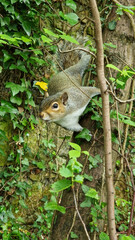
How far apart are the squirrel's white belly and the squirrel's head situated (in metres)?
0.07

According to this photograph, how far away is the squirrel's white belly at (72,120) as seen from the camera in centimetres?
232

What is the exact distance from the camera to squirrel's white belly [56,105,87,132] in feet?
7.63

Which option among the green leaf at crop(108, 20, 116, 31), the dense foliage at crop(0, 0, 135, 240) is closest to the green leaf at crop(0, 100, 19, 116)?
the dense foliage at crop(0, 0, 135, 240)

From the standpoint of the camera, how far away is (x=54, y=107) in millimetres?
2367

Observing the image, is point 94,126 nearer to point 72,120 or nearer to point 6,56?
point 72,120

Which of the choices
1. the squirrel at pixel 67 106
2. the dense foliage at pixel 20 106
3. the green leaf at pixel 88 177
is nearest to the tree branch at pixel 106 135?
the green leaf at pixel 88 177

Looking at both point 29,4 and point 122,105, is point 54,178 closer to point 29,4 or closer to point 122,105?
point 122,105

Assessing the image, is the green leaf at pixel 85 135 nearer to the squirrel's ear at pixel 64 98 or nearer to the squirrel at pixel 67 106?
the squirrel at pixel 67 106

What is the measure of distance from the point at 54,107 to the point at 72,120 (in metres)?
0.21

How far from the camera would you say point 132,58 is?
225 cm

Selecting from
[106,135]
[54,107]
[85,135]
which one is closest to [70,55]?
[54,107]

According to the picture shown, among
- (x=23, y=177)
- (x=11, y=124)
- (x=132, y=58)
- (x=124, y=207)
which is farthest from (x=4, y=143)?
(x=124, y=207)

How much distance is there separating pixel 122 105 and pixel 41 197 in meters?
1.90

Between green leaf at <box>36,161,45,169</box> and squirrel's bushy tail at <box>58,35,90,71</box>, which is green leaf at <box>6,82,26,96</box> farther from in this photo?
green leaf at <box>36,161,45,169</box>
